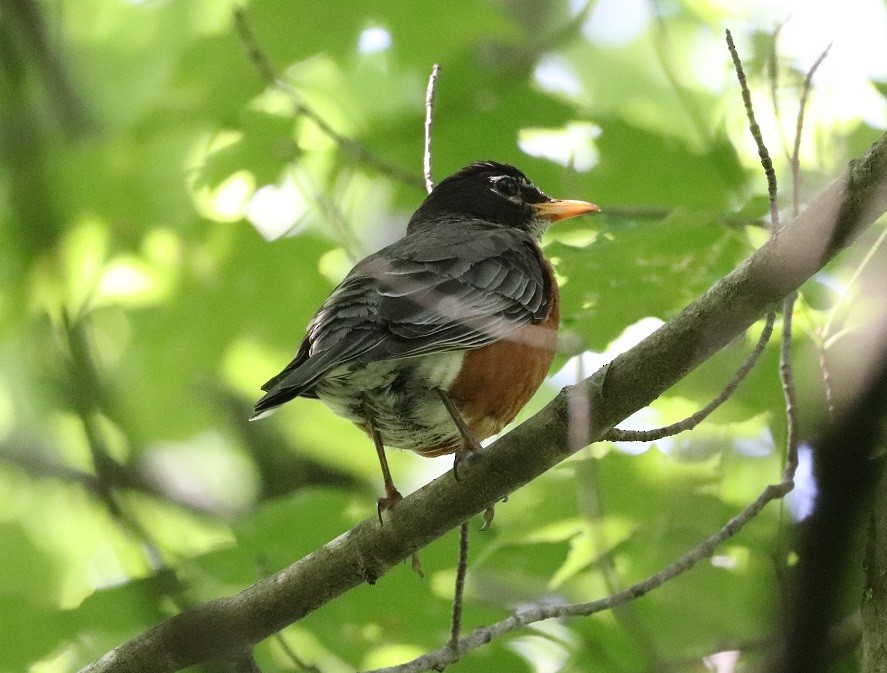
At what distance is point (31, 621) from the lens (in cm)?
334

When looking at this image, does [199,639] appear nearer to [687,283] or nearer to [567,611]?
[567,611]

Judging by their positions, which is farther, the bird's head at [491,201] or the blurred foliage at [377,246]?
the bird's head at [491,201]

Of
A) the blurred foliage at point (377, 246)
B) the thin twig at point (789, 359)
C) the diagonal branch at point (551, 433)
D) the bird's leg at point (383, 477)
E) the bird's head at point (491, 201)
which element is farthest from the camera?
the bird's head at point (491, 201)

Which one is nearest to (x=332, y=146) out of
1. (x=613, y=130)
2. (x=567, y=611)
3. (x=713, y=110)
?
(x=613, y=130)

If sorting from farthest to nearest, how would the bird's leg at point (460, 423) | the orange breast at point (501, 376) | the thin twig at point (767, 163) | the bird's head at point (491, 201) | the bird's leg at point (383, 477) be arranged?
the bird's head at point (491, 201) → the orange breast at point (501, 376) → the bird's leg at point (460, 423) → the bird's leg at point (383, 477) → the thin twig at point (767, 163)

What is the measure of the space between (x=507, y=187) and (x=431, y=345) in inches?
75.1

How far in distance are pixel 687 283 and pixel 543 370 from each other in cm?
79

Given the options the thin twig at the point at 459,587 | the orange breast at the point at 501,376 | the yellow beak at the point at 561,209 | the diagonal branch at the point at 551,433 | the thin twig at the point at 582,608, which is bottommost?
the thin twig at the point at 582,608

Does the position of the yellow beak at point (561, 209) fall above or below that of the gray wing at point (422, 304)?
above

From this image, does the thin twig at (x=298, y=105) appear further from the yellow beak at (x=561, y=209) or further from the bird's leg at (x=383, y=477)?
the bird's leg at (x=383, y=477)

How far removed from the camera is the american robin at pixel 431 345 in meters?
3.45

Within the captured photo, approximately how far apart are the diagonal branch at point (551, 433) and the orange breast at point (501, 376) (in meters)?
0.83

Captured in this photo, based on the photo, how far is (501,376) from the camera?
12.4 feet

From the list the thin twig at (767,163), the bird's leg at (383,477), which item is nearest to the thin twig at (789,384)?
the thin twig at (767,163)
